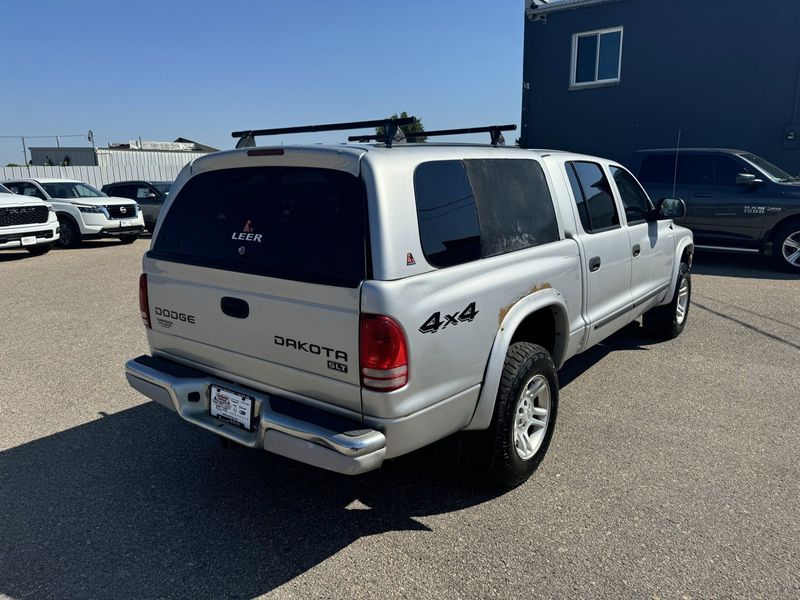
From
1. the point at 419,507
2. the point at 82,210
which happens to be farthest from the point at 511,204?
the point at 82,210

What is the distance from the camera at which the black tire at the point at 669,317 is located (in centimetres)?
585

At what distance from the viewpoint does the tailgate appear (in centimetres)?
262

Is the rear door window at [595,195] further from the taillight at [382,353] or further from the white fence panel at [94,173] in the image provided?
the white fence panel at [94,173]

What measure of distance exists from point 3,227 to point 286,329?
11.6 metres

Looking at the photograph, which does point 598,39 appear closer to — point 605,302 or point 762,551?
point 605,302

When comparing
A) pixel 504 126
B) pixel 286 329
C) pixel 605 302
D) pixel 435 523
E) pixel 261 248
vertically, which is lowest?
pixel 435 523

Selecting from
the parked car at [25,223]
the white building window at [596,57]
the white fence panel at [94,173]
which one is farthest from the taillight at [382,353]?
the white fence panel at [94,173]

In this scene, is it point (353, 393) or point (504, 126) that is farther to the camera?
point (504, 126)

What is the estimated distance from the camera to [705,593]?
251 centimetres

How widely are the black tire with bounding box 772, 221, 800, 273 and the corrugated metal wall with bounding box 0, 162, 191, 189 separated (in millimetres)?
24216

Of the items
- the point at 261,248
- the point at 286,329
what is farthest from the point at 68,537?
the point at 261,248

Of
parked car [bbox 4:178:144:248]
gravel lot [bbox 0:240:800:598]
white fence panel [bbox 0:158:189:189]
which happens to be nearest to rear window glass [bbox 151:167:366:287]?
gravel lot [bbox 0:240:800:598]

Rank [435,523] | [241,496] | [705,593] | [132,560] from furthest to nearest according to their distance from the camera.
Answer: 1. [241,496]
2. [435,523]
3. [132,560]
4. [705,593]

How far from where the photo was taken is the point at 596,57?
16.1m
